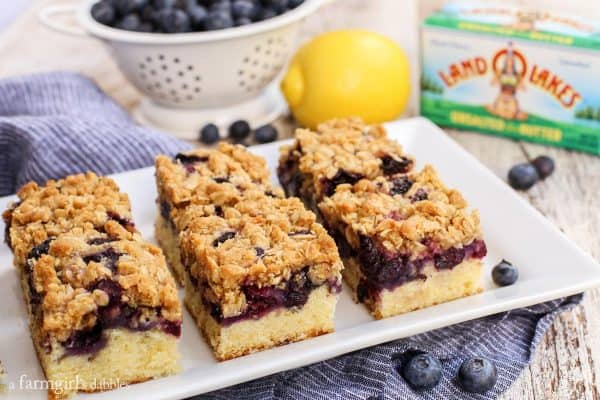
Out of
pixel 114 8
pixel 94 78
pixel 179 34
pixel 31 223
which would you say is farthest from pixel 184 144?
pixel 94 78

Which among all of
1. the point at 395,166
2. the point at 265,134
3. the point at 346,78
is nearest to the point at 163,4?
the point at 265,134

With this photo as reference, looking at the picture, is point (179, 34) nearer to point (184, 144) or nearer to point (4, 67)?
point (184, 144)

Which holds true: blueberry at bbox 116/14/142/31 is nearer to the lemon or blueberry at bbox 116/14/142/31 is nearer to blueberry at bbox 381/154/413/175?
the lemon

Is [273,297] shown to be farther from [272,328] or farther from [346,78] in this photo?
[346,78]

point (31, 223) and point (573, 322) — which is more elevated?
point (31, 223)

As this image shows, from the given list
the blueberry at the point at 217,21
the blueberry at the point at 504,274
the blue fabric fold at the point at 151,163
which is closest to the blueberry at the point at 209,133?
the blue fabric fold at the point at 151,163

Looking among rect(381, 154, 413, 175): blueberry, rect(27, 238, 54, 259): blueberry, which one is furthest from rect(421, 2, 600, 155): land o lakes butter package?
rect(27, 238, 54, 259): blueberry
